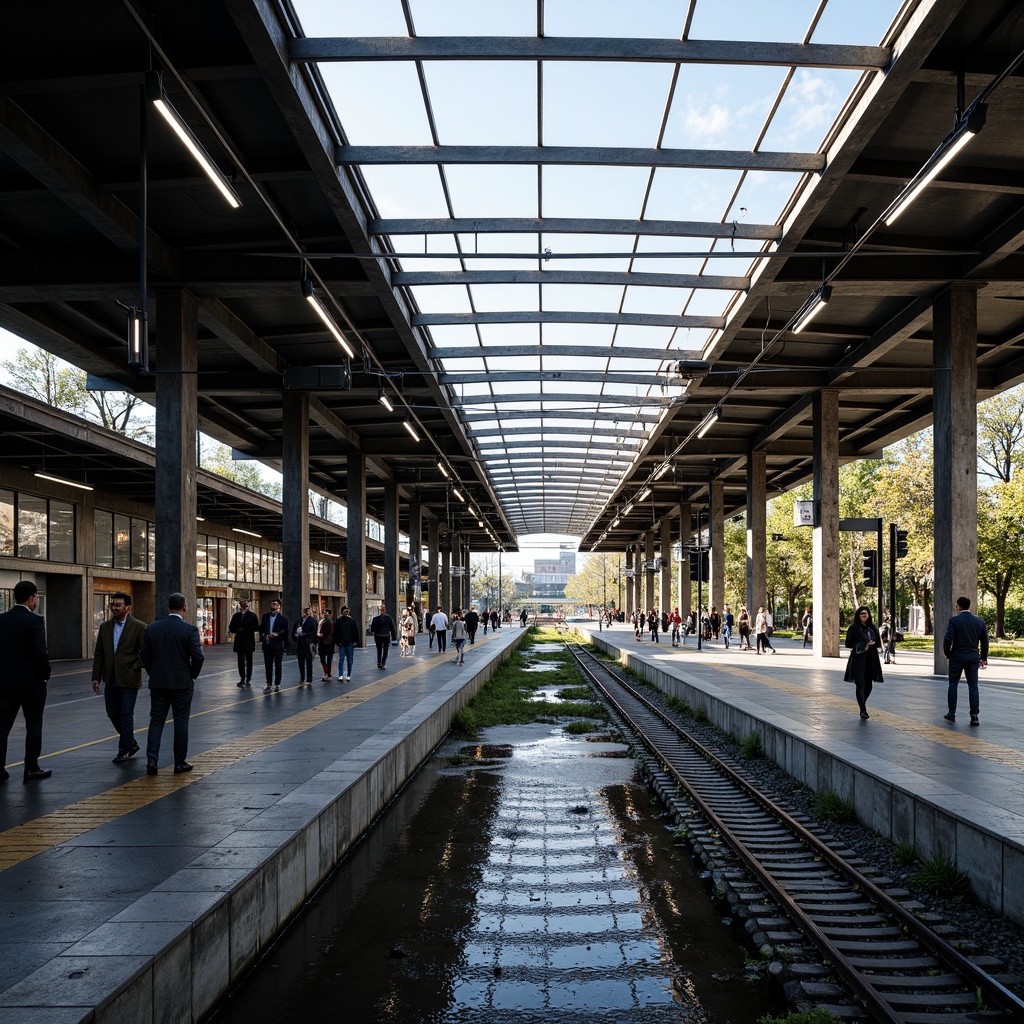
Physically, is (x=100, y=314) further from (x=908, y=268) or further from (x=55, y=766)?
(x=908, y=268)

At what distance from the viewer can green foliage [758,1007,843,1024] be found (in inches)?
183

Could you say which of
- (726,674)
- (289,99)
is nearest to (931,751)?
(289,99)

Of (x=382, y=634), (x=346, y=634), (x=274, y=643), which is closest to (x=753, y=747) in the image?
(x=274, y=643)

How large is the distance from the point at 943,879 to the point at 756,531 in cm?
2975

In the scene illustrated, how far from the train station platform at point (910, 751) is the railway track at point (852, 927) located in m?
0.63

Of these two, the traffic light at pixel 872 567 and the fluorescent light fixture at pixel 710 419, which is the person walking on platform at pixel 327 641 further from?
the traffic light at pixel 872 567

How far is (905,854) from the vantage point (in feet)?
25.2

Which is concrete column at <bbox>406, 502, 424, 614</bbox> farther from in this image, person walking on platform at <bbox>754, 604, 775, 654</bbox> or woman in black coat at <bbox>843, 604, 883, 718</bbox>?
woman in black coat at <bbox>843, 604, 883, 718</bbox>

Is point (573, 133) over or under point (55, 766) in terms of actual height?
over

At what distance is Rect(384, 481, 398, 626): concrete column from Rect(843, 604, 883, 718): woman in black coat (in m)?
26.1

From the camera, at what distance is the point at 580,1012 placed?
5.00 m

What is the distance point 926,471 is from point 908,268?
26.2 metres

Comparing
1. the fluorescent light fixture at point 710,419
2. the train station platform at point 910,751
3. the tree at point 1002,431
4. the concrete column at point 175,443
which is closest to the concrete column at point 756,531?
the fluorescent light fixture at point 710,419

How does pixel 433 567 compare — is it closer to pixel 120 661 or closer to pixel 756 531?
pixel 756 531
